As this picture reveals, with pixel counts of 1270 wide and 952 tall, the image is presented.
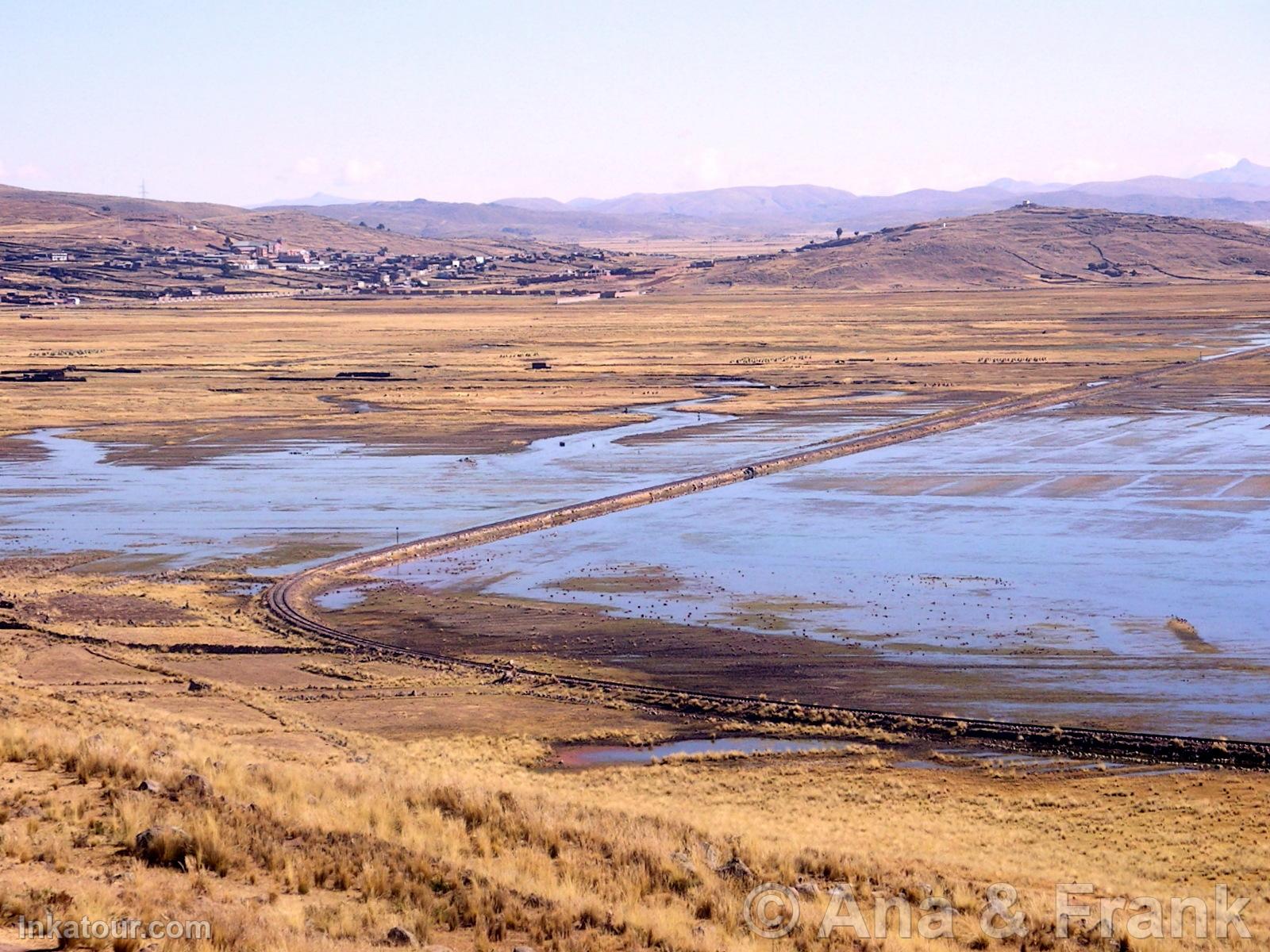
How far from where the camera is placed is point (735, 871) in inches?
511

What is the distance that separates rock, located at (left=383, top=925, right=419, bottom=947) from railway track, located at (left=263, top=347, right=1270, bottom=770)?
11885 mm

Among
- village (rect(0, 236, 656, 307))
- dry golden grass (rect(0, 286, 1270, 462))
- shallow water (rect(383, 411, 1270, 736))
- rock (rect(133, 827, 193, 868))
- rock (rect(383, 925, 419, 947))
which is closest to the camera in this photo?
rock (rect(383, 925, 419, 947))

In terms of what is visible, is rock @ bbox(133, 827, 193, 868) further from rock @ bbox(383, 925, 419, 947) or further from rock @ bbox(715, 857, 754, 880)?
rock @ bbox(715, 857, 754, 880)

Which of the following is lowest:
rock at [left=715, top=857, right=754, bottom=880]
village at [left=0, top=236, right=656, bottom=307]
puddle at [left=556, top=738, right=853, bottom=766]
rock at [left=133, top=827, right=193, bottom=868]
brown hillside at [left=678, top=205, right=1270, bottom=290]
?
puddle at [left=556, top=738, right=853, bottom=766]

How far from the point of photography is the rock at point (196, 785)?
45.1 feet

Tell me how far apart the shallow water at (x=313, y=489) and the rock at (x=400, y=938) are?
22410mm

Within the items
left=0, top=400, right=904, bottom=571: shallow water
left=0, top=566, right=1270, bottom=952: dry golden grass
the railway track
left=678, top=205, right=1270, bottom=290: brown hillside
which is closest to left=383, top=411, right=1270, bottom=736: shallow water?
the railway track

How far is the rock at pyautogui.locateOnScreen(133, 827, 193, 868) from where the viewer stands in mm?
11805

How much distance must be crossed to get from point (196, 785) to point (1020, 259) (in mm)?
173294

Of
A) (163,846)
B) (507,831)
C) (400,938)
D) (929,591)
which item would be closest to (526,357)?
(929,591)

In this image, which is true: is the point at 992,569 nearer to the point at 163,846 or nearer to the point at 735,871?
the point at 735,871

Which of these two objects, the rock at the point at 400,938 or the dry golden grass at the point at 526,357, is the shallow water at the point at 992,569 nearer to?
the rock at the point at 400,938

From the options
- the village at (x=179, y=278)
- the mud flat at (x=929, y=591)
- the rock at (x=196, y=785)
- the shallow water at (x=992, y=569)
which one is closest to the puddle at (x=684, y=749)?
the mud flat at (x=929, y=591)

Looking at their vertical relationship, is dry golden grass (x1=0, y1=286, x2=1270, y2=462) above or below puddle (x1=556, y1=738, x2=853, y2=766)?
above
